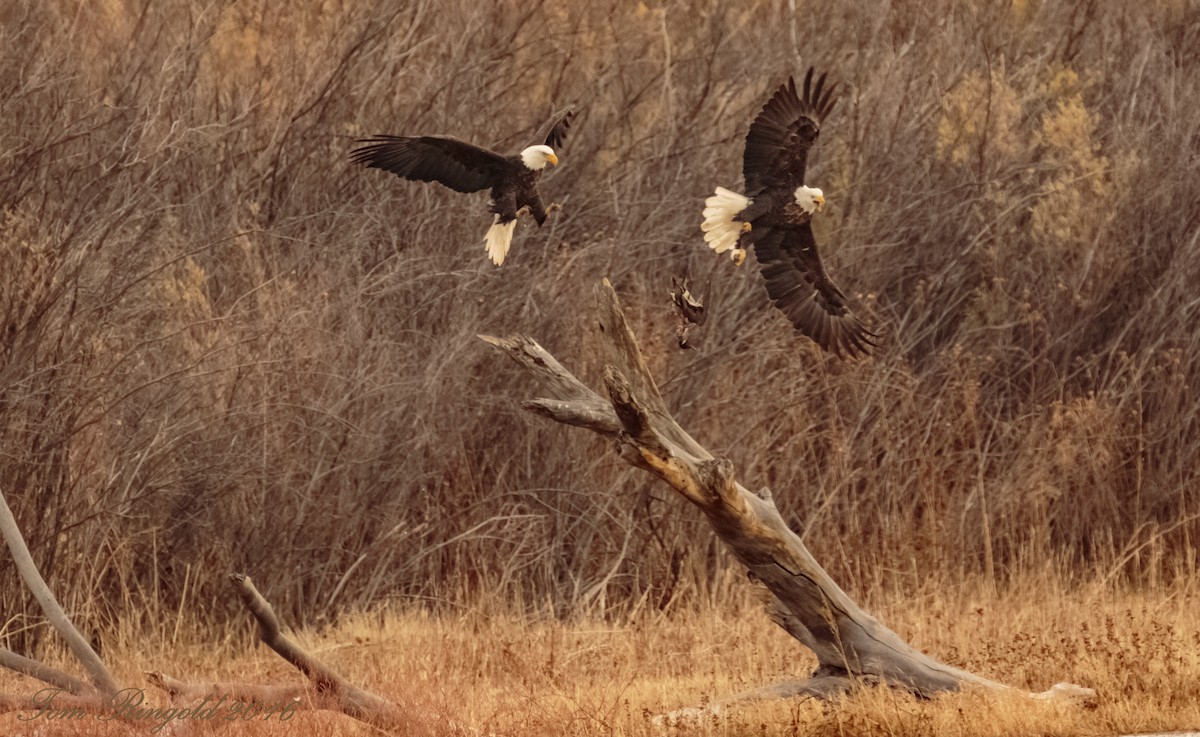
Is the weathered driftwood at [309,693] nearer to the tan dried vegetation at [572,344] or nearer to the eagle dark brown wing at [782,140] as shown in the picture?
the tan dried vegetation at [572,344]

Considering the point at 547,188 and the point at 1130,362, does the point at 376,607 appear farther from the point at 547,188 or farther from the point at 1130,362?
the point at 1130,362

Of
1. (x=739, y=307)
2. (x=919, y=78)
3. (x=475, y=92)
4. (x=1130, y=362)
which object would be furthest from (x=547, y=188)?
(x=1130, y=362)

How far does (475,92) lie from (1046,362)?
415 cm

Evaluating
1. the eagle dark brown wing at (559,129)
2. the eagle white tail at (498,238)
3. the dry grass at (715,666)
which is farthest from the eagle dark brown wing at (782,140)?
the dry grass at (715,666)

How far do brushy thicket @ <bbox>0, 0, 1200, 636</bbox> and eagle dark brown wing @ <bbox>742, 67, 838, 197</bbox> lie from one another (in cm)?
271

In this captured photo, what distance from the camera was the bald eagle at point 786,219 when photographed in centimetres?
716

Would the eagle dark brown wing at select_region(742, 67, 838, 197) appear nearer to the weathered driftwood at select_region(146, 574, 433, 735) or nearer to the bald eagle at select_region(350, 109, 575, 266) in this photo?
the bald eagle at select_region(350, 109, 575, 266)

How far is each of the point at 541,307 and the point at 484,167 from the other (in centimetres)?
289

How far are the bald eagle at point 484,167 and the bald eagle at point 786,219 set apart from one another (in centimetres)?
73

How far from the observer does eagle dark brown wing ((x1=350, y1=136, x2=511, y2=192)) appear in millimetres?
7211

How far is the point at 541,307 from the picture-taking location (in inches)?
405

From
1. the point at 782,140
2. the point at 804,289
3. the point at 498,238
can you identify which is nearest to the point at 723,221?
the point at 782,140

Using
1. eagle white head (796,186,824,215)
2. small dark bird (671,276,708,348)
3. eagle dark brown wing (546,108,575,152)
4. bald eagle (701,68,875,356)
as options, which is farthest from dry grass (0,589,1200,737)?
Answer: eagle dark brown wing (546,108,575,152)

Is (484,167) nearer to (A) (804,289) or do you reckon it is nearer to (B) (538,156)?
(B) (538,156)
